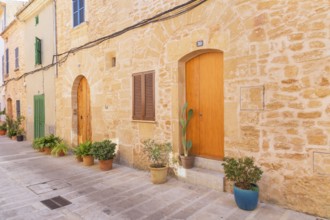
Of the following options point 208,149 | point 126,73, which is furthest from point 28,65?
point 208,149

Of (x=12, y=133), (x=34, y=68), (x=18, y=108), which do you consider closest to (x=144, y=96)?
(x=34, y=68)

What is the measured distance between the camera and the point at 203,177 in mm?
3859

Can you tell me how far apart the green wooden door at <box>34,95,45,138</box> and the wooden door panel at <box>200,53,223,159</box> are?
24.7 ft

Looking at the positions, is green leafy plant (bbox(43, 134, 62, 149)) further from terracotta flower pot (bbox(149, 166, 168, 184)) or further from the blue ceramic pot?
the blue ceramic pot

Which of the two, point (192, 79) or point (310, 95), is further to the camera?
point (192, 79)

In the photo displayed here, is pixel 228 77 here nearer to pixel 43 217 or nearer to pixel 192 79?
pixel 192 79

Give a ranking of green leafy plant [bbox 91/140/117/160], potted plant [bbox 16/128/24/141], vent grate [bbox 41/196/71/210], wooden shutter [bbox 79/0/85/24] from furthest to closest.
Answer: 1. potted plant [bbox 16/128/24/141]
2. wooden shutter [bbox 79/0/85/24]
3. green leafy plant [bbox 91/140/117/160]
4. vent grate [bbox 41/196/71/210]

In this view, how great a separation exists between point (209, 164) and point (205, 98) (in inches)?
49.1

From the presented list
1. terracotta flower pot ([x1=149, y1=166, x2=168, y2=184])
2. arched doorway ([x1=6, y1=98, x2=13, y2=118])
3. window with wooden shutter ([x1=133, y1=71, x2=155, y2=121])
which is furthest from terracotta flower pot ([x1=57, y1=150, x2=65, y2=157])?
arched doorway ([x1=6, y1=98, x2=13, y2=118])

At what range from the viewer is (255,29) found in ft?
10.7

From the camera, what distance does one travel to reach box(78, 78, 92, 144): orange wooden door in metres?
6.97

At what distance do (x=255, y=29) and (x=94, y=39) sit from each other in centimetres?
459

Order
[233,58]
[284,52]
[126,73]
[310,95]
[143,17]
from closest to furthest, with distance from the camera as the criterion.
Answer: [310,95] → [284,52] → [233,58] → [143,17] → [126,73]

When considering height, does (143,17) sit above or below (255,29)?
above
